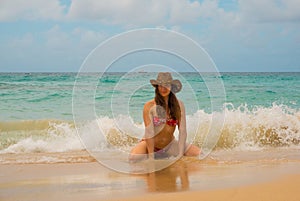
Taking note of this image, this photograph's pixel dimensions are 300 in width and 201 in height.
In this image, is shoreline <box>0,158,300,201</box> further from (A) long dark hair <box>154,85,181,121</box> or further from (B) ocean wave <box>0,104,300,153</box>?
(B) ocean wave <box>0,104,300,153</box>

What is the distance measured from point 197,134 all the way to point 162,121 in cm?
235

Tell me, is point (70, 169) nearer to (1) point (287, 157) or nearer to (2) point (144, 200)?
(2) point (144, 200)

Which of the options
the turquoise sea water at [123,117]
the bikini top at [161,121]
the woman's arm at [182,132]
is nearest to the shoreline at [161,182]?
the woman's arm at [182,132]

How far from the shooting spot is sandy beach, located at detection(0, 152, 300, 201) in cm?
358

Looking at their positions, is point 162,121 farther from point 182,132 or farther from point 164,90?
point 164,90

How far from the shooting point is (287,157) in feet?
18.5

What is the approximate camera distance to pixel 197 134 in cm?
759

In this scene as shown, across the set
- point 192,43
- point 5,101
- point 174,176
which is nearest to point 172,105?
point 192,43

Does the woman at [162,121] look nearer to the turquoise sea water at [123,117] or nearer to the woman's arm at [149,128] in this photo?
the woman's arm at [149,128]

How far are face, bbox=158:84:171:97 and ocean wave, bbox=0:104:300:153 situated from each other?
187 centimetres

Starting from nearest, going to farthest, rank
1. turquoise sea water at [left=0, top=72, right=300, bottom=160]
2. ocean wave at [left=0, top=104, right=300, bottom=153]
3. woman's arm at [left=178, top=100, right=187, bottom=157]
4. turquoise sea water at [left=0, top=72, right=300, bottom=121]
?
woman's arm at [left=178, top=100, right=187, bottom=157] → ocean wave at [left=0, top=104, right=300, bottom=153] → turquoise sea water at [left=0, top=72, right=300, bottom=160] → turquoise sea water at [left=0, top=72, right=300, bottom=121]

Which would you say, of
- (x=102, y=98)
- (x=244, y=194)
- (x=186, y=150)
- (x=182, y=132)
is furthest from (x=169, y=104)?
(x=102, y=98)

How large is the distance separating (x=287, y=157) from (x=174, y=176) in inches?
80.9

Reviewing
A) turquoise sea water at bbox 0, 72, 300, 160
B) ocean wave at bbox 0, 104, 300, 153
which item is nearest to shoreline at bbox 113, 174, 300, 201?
turquoise sea water at bbox 0, 72, 300, 160
